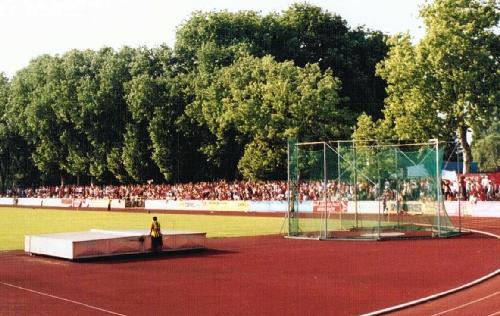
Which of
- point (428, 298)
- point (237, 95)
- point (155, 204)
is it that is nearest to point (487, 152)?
point (237, 95)

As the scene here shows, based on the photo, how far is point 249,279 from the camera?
22.2 metres

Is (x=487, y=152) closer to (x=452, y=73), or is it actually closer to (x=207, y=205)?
(x=207, y=205)

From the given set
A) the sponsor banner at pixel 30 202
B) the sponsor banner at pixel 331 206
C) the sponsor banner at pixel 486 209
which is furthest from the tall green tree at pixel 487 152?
the sponsor banner at pixel 331 206

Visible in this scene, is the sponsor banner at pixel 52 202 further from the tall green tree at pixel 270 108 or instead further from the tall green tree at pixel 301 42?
the tall green tree at pixel 270 108

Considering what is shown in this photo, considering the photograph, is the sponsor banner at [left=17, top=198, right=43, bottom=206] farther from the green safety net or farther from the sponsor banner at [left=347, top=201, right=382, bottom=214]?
the green safety net

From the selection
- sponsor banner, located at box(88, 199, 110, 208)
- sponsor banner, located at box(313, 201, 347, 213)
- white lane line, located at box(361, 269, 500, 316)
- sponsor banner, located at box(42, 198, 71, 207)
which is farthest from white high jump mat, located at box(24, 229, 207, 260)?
sponsor banner, located at box(42, 198, 71, 207)

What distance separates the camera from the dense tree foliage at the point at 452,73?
55.5 meters

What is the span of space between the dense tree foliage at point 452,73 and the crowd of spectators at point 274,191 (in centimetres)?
496

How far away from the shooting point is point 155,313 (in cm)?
1672

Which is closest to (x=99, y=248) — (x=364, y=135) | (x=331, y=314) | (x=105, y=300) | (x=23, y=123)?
(x=105, y=300)

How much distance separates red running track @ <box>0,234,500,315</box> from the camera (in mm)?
17594

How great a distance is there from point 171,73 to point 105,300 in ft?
244

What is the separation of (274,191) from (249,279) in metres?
43.9

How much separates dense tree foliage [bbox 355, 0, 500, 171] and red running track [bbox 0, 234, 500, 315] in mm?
25548
